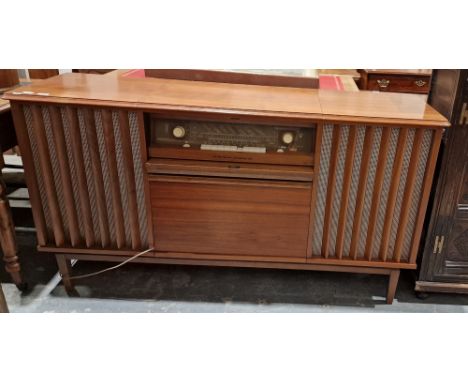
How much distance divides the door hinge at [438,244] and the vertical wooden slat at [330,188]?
0.36 m

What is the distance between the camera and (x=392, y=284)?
137 centimetres

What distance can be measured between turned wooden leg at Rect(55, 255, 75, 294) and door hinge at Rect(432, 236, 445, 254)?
125 centimetres

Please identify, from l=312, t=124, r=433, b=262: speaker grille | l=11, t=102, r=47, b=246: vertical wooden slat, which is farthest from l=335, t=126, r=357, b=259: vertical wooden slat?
l=11, t=102, r=47, b=246: vertical wooden slat

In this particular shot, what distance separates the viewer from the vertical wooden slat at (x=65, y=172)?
1180 millimetres

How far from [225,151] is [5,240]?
32.1 inches

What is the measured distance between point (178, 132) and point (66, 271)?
0.67 meters

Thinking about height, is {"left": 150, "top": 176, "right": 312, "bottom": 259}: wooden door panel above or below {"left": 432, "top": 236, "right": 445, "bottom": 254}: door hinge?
above

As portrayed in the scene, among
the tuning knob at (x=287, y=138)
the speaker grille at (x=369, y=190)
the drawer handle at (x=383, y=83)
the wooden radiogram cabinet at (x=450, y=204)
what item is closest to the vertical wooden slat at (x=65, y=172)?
the tuning knob at (x=287, y=138)

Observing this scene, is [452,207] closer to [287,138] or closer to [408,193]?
[408,193]

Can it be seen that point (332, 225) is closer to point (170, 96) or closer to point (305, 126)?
point (305, 126)

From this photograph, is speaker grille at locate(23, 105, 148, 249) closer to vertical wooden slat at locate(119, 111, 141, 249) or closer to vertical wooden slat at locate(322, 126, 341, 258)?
vertical wooden slat at locate(119, 111, 141, 249)

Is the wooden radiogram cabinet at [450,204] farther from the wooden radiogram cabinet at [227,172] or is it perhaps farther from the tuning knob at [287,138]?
the tuning knob at [287,138]

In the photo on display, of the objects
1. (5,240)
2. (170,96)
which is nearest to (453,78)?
(170,96)

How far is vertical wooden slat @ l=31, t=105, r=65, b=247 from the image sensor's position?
118 cm
